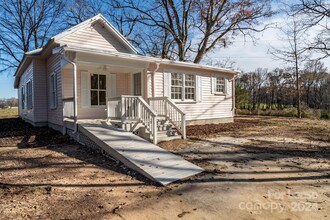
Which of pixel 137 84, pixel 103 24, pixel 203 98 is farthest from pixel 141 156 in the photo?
pixel 103 24

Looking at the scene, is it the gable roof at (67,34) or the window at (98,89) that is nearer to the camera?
the gable roof at (67,34)

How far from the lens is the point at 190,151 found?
6727 mm

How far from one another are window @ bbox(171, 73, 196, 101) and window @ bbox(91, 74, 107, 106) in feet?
10.8

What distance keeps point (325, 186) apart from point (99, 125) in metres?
6.46

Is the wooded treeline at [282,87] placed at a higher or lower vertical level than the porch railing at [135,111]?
higher

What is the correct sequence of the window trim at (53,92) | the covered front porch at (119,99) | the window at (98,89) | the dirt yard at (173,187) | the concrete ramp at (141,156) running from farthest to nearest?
the window at (98,89)
the window trim at (53,92)
the covered front porch at (119,99)
the concrete ramp at (141,156)
the dirt yard at (173,187)

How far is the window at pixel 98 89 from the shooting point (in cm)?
1032

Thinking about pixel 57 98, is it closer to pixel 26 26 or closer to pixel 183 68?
pixel 183 68

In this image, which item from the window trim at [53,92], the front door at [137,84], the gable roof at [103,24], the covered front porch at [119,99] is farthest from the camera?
the front door at [137,84]

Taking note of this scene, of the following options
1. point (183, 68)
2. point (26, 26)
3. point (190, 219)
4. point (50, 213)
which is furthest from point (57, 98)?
point (26, 26)

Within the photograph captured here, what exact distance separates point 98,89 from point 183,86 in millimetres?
4176

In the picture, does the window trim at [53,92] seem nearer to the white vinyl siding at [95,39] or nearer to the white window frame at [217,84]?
the white vinyl siding at [95,39]

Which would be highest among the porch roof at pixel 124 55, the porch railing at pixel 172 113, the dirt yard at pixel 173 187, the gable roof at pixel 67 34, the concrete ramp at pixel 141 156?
the gable roof at pixel 67 34

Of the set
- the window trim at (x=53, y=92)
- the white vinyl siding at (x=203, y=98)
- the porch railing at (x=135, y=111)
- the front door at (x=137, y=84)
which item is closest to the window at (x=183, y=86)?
the white vinyl siding at (x=203, y=98)
